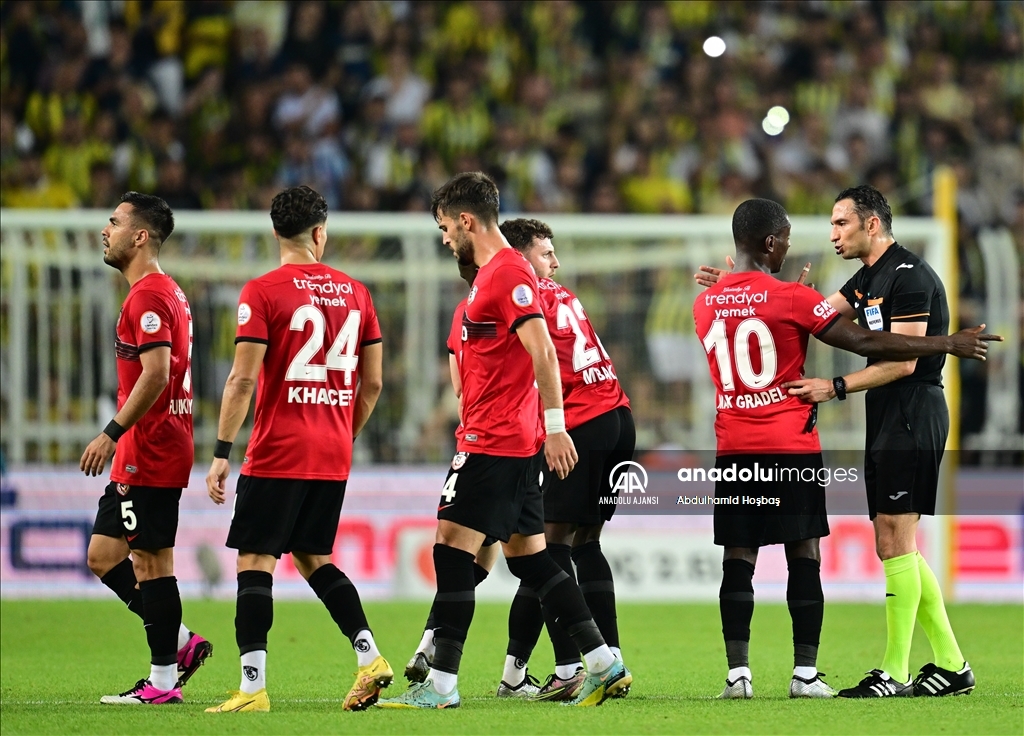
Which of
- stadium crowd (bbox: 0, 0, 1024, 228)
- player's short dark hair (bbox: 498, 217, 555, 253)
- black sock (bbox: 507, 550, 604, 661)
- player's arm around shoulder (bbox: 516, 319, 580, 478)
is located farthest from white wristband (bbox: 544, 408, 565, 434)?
stadium crowd (bbox: 0, 0, 1024, 228)

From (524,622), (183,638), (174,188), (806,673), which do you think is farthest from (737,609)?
(174,188)

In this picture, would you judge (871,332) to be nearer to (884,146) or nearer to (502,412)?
(502,412)

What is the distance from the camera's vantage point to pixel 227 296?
11.9m

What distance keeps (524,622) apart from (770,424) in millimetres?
1407

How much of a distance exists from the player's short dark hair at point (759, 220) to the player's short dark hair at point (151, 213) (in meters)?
2.51

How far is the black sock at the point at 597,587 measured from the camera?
6785mm

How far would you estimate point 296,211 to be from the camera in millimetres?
6230

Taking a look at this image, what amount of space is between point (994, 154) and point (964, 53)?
2.13 metres

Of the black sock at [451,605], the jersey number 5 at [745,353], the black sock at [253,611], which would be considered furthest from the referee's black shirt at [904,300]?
the black sock at [253,611]

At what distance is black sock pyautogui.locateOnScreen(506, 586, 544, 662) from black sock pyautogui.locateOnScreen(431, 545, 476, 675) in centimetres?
77

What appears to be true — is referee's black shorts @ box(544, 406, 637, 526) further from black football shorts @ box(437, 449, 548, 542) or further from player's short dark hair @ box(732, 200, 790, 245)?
player's short dark hair @ box(732, 200, 790, 245)

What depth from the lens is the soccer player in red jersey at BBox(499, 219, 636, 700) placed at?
6.72 metres

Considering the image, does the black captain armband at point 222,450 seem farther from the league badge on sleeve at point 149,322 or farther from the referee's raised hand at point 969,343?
the referee's raised hand at point 969,343

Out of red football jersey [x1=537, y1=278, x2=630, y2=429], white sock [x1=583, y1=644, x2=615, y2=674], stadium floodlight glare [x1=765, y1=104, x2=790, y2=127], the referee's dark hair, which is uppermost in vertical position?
stadium floodlight glare [x1=765, y1=104, x2=790, y2=127]
